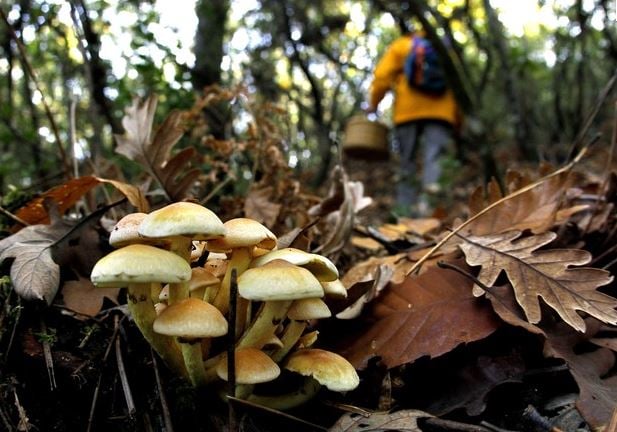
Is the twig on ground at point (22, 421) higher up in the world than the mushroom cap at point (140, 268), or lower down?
lower down

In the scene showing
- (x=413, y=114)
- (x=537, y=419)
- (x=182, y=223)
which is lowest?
(x=537, y=419)

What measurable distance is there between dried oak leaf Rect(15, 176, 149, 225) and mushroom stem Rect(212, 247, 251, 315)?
2.06ft

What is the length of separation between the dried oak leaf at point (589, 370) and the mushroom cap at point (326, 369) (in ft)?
1.80

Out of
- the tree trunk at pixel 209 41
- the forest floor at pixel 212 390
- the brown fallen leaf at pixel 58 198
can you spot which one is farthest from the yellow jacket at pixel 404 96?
the forest floor at pixel 212 390

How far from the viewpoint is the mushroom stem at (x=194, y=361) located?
1212 mm

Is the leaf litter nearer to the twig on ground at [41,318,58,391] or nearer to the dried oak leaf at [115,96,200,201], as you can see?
the twig on ground at [41,318,58,391]

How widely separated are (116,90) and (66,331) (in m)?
2.58

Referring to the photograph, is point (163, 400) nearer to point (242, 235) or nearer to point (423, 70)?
point (242, 235)

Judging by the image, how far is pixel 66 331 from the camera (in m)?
1.54

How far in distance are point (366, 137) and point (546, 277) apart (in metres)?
5.47

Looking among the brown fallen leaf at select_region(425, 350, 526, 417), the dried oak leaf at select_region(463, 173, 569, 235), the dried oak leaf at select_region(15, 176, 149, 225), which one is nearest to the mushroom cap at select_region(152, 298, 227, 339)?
the brown fallen leaf at select_region(425, 350, 526, 417)

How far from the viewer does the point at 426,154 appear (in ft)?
24.6

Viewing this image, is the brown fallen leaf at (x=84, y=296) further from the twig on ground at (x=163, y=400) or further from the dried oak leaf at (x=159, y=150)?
the dried oak leaf at (x=159, y=150)

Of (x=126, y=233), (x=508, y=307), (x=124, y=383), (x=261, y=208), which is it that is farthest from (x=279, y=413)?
(x=261, y=208)
